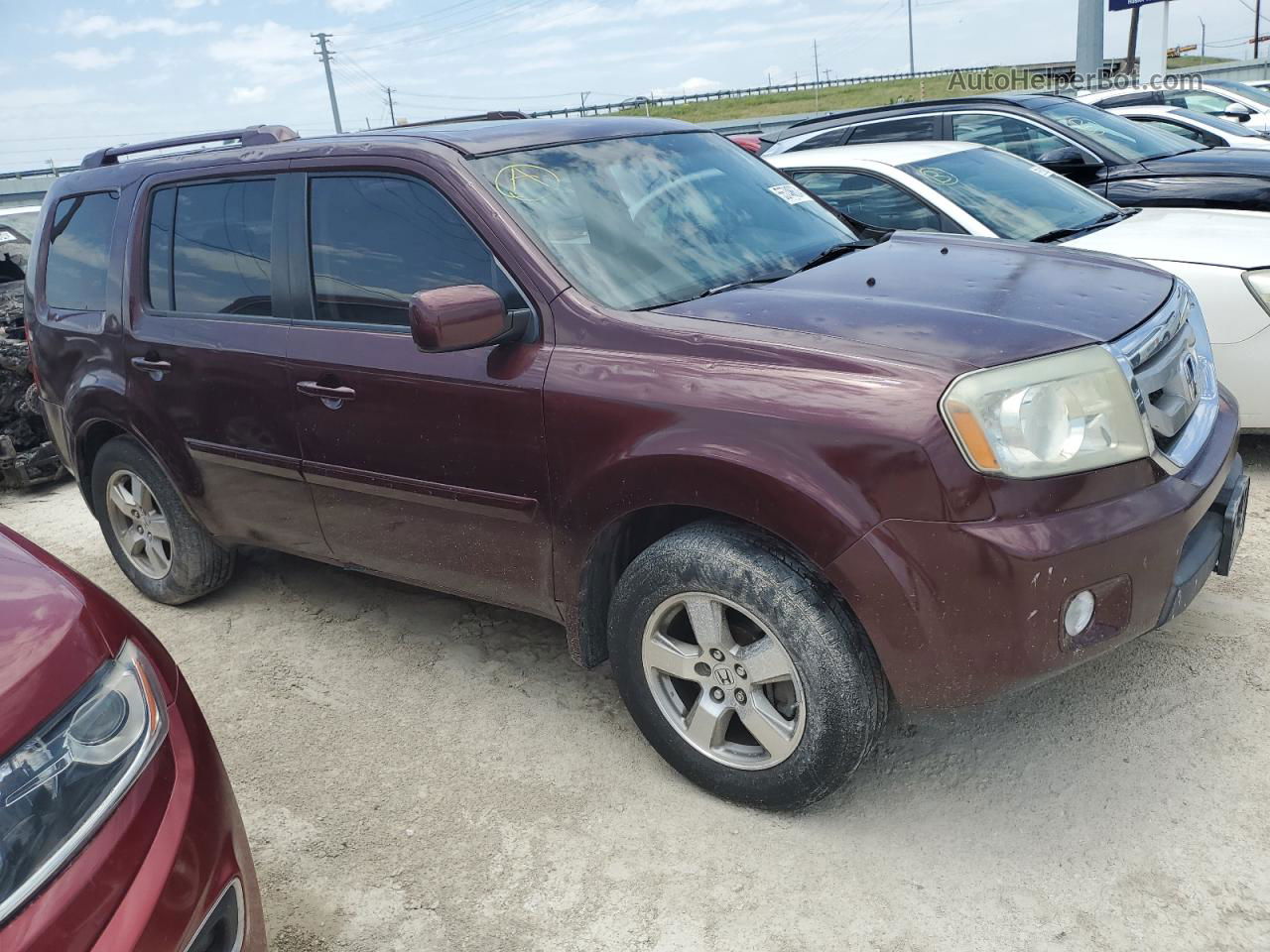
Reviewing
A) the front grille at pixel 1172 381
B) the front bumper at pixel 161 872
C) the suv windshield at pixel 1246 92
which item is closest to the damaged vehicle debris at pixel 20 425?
the front bumper at pixel 161 872

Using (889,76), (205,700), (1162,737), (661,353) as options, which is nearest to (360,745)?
(205,700)

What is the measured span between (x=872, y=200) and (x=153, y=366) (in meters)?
3.62

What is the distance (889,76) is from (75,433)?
57401 millimetres

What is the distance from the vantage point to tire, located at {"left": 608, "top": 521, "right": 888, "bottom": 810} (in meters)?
2.58

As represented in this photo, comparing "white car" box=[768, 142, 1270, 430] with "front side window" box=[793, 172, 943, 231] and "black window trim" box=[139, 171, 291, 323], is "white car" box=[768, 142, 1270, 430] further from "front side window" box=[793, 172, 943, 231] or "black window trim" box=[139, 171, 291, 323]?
"black window trim" box=[139, 171, 291, 323]

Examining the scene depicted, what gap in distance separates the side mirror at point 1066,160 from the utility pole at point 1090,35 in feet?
70.4

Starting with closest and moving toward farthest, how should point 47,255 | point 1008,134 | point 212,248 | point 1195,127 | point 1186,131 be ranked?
point 212,248 < point 47,255 < point 1008,134 < point 1195,127 < point 1186,131

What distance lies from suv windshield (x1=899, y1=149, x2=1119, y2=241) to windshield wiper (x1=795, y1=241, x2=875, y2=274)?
192 cm

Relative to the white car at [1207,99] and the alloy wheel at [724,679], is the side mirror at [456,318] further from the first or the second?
the white car at [1207,99]

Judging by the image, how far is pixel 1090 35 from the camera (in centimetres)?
2586

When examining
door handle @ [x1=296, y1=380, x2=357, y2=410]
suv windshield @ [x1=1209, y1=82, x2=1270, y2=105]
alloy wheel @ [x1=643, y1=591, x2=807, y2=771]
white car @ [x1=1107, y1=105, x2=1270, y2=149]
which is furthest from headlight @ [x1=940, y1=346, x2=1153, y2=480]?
suv windshield @ [x1=1209, y1=82, x2=1270, y2=105]

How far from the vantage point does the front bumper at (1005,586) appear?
2.33 meters

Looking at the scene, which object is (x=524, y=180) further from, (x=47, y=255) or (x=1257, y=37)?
(x=1257, y=37)

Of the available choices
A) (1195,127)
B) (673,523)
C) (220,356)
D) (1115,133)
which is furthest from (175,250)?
(1195,127)
